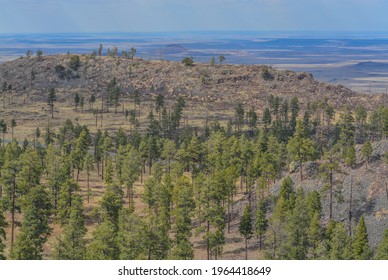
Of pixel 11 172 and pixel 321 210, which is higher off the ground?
pixel 11 172

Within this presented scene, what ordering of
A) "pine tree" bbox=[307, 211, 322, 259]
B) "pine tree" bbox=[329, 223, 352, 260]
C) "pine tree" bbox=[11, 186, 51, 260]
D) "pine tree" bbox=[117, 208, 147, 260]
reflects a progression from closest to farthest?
"pine tree" bbox=[329, 223, 352, 260] < "pine tree" bbox=[117, 208, 147, 260] < "pine tree" bbox=[11, 186, 51, 260] < "pine tree" bbox=[307, 211, 322, 259]

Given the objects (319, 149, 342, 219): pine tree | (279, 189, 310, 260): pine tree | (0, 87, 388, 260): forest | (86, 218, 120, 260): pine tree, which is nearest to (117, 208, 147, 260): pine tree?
(0, 87, 388, 260): forest

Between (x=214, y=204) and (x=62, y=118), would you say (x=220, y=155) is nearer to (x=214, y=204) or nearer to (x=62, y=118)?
(x=214, y=204)

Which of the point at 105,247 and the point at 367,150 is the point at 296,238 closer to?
the point at 105,247

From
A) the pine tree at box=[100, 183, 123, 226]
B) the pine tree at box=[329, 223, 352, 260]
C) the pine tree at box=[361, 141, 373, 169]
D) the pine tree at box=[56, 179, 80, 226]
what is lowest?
the pine tree at box=[56, 179, 80, 226]

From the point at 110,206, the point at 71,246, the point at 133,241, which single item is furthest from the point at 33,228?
the point at 133,241

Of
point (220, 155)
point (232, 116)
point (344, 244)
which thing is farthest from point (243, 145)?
point (232, 116)

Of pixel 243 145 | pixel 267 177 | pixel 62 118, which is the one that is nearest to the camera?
pixel 267 177

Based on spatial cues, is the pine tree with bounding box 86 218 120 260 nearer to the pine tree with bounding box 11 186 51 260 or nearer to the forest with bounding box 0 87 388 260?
the forest with bounding box 0 87 388 260

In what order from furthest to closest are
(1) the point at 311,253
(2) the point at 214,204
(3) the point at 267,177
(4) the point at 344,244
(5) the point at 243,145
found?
(5) the point at 243,145 < (3) the point at 267,177 < (2) the point at 214,204 < (1) the point at 311,253 < (4) the point at 344,244
